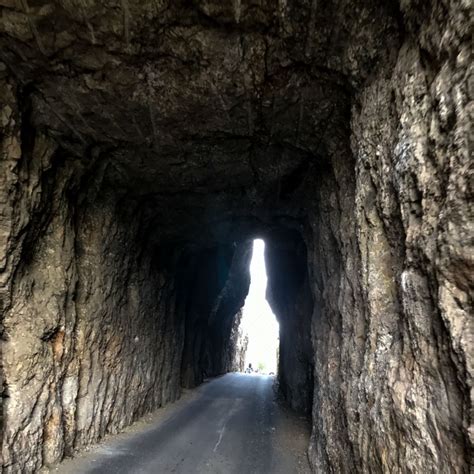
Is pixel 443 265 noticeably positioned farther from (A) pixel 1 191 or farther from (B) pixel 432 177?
(A) pixel 1 191

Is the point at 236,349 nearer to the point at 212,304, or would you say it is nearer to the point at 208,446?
the point at 212,304

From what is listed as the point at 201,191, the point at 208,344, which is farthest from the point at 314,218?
the point at 208,344

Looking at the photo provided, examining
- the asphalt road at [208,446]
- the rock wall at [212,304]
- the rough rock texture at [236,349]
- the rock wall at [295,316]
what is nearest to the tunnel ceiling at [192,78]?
the asphalt road at [208,446]

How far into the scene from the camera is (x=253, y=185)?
1160 cm

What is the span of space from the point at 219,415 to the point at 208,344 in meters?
14.1

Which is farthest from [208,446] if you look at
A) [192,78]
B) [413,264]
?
[192,78]

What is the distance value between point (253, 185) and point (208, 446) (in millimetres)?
7360

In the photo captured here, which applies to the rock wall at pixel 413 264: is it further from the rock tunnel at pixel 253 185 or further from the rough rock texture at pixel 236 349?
the rough rock texture at pixel 236 349

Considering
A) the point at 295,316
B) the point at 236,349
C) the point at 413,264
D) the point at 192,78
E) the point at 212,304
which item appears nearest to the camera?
the point at 413,264

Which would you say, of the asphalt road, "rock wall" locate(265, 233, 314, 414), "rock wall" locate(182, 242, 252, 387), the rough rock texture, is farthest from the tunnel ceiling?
the rough rock texture

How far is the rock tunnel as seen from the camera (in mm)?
3809

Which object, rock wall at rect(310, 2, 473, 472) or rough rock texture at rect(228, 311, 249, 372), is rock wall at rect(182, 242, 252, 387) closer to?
rough rock texture at rect(228, 311, 249, 372)

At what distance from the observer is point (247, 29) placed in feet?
19.5

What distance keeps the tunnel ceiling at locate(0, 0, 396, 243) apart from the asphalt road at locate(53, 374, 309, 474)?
6.75 m
